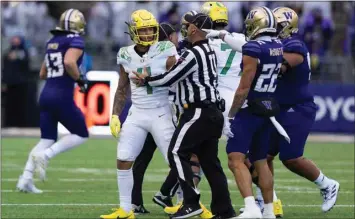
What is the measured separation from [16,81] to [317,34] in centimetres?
587

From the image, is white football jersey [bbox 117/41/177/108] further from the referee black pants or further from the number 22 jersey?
the number 22 jersey

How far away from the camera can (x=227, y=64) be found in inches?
415

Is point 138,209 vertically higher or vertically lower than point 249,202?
lower

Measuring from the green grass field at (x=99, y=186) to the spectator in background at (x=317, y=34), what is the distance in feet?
11.3

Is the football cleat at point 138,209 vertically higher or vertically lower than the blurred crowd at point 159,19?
higher

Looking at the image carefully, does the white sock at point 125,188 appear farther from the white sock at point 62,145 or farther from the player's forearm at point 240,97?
the white sock at point 62,145

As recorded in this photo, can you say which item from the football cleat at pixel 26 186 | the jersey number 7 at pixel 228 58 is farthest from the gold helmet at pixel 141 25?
the football cleat at pixel 26 186

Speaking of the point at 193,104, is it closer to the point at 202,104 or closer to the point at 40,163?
the point at 202,104

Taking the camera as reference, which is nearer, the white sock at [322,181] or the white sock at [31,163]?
the white sock at [322,181]

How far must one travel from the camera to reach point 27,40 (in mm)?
21719

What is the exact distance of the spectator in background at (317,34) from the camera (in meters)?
21.0

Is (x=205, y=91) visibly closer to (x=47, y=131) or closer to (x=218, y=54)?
(x=218, y=54)

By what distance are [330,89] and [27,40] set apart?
6.10 m

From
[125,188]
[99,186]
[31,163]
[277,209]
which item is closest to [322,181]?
[277,209]
